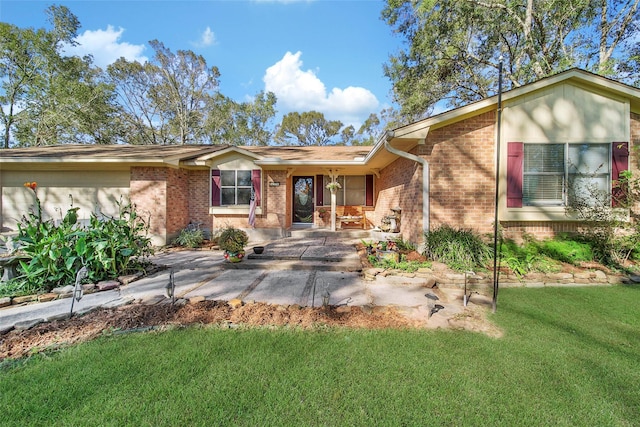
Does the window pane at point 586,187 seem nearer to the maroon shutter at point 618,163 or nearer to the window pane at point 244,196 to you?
the maroon shutter at point 618,163

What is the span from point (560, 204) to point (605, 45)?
11.5 m

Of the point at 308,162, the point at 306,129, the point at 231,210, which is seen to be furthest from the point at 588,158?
the point at 306,129

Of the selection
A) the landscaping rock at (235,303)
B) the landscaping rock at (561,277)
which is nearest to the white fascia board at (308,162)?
the landscaping rock at (561,277)

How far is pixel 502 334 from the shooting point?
3057mm

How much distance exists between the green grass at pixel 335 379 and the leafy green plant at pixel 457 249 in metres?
2.14

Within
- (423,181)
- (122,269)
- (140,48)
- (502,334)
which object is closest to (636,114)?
(423,181)

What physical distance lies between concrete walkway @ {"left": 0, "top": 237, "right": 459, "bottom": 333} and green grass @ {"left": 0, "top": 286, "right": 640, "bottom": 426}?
1017mm

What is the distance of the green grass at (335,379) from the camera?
1870 millimetres

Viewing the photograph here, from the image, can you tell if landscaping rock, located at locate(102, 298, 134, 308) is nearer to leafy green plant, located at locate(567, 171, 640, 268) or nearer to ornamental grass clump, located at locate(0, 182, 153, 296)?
ornamental grass clump, located at locate(0, 182, 153, 296)

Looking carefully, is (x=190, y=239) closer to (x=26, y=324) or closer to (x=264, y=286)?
(x=264, y=286)

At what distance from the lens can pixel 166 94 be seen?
2195 cm

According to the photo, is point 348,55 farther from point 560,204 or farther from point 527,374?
point 527,374

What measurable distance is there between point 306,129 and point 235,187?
771 inches

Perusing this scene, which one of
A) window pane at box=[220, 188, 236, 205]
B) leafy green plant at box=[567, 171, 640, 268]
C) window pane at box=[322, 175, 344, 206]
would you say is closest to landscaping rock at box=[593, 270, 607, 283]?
leafy green plant at box=[567, 171, 640, 268]
